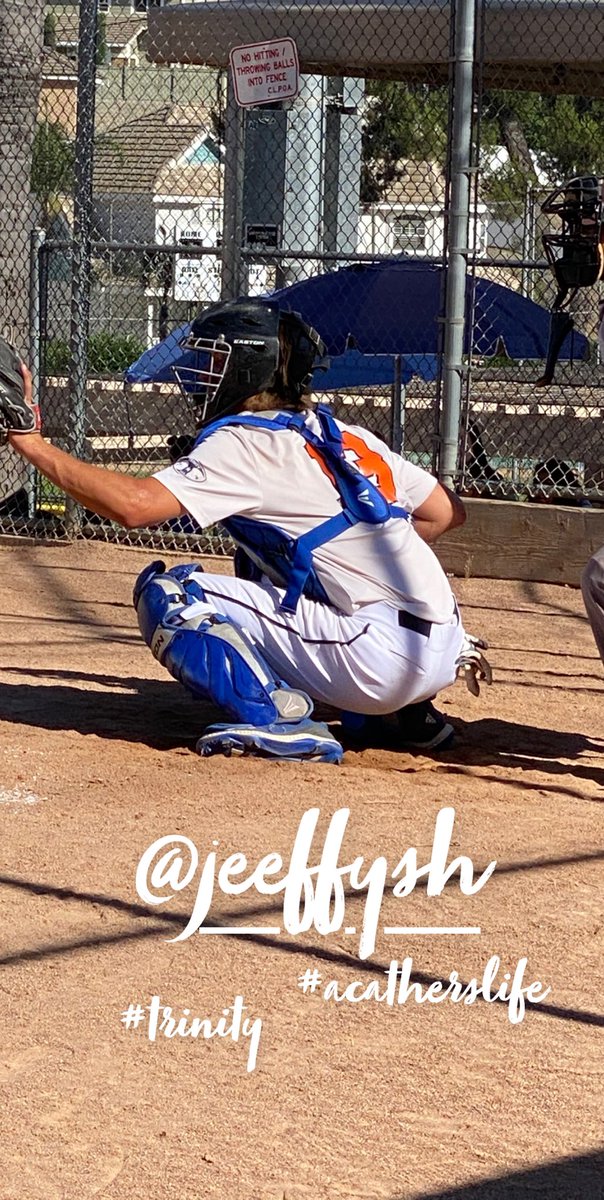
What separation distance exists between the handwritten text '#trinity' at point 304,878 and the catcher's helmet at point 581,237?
6.29 ft

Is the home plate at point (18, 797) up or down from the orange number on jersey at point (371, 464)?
down

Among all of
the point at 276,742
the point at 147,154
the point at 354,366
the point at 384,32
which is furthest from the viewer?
the point at 147,154

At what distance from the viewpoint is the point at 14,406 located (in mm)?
4672

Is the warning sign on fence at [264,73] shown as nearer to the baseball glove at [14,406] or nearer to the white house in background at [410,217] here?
the baseball glove at [14,406]

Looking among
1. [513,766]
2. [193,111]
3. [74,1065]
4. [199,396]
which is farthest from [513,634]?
[193,111]

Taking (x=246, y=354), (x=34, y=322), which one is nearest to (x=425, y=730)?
(x=246, y=354)

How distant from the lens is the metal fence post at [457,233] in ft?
28.3

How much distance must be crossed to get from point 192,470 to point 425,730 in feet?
4.16

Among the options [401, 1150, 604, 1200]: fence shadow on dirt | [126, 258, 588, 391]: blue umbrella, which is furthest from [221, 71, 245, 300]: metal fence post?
[401, 1150, 604, 1200]: fence shadow on dirt

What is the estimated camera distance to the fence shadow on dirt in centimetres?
258

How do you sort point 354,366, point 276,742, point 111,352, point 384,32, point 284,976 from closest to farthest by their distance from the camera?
point 284,976, point 276,742, point 354,366, point 384,32, point 111,352

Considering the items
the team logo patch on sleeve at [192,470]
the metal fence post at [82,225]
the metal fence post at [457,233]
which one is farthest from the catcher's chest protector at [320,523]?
the metal fence post at [82,225]

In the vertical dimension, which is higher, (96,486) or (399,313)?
(96,486)

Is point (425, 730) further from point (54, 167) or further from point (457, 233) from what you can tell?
point (54, 167)
